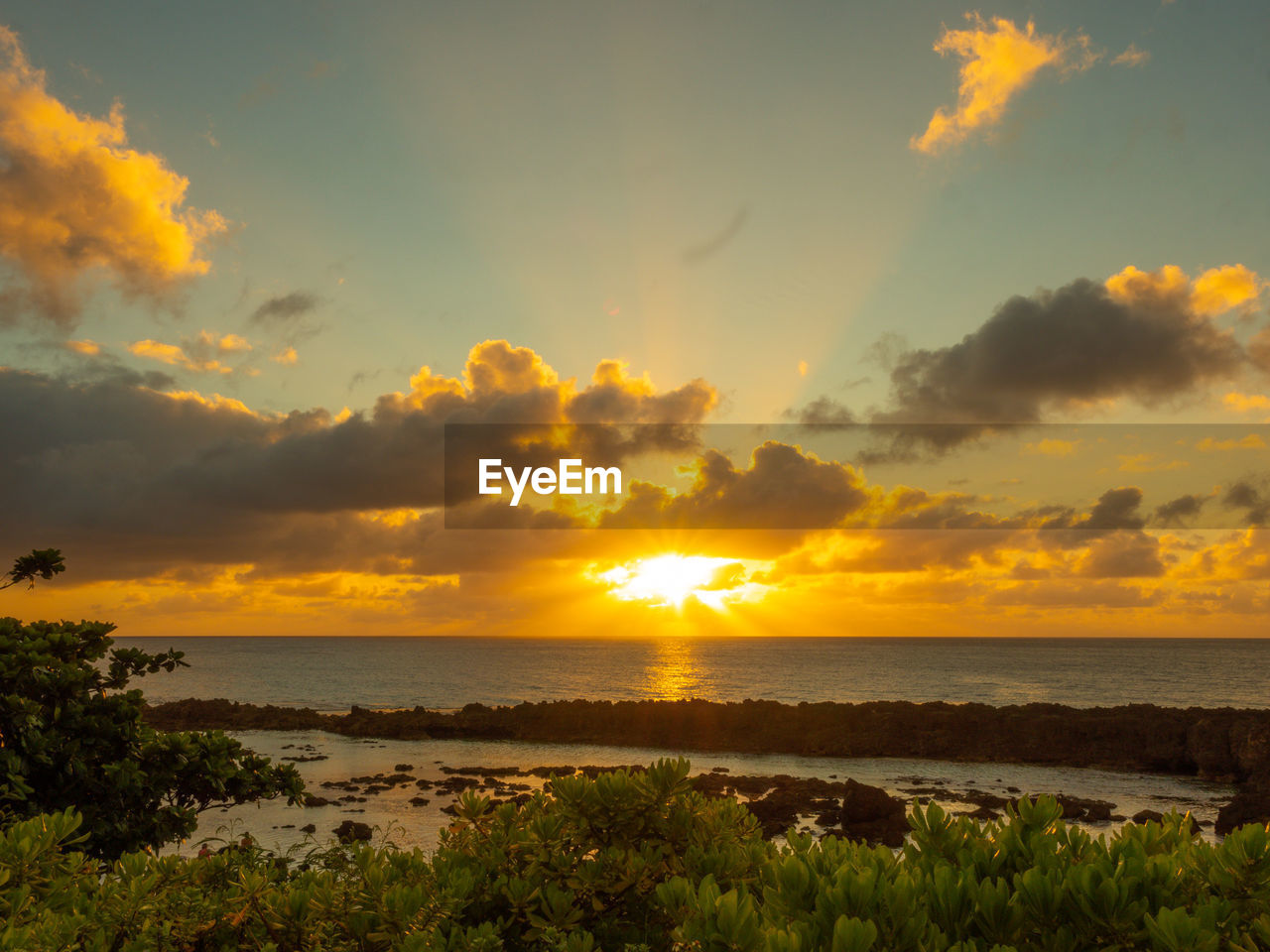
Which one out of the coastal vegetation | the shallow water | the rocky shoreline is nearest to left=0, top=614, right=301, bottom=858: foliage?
the coastal vegetation

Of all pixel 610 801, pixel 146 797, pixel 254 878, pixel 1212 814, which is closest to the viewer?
pixel 254 878

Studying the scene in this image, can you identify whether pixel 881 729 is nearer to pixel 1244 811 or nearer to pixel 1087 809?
pixel 1087 809

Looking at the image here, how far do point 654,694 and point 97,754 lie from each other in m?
73.1

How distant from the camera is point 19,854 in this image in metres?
4.00

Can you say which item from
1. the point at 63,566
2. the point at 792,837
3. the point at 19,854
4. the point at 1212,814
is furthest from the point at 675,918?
the point at 1212,814

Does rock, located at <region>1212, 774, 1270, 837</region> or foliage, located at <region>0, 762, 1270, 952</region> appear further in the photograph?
rock, located at <region>1212, 774, 1270, 837</region>

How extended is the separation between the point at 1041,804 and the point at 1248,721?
3657 cm

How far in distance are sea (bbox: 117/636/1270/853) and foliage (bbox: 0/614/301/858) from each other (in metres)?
0.96

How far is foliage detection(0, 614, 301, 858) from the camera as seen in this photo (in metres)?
7.02

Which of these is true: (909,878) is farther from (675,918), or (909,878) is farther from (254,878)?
(254,878)

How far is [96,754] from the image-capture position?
7484 millimetres

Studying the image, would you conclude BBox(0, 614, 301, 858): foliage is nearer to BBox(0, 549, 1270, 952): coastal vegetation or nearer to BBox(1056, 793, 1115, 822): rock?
BBox(0, 549, 1270, 952): coastal vegetation

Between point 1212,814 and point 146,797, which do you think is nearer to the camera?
point 146,797

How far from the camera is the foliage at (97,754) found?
7.02 metres
